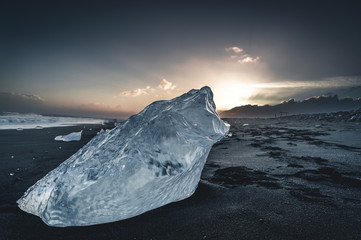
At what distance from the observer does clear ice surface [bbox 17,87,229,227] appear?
121cm

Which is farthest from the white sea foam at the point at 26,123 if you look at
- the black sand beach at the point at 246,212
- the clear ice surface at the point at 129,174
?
the clear ice surface at the point at 129,174

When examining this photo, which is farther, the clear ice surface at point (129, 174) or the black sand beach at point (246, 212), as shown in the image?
the clear ice surface at point (129, 174)

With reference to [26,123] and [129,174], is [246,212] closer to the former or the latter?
[129,174]

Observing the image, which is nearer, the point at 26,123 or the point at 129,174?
the point at 129,174

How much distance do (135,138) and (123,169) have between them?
0.83ft

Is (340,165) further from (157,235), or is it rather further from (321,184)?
(157,235)

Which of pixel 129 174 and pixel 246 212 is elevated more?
pixel 129 174

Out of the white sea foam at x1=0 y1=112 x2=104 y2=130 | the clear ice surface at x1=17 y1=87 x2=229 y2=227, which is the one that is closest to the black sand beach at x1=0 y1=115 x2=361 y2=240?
the clear ice surface at x1=17 y1=87 x2=229 y2=227

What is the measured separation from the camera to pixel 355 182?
170 cm

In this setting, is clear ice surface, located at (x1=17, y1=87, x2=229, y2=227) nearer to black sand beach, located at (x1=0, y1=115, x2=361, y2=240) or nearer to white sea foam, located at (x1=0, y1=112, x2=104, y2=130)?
black sand beach, located at (x1=0, y1=115, x2=361, y2=240)

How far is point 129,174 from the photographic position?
122cm

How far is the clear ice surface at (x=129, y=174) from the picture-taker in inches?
47.7

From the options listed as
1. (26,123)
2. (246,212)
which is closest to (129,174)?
(246,212)

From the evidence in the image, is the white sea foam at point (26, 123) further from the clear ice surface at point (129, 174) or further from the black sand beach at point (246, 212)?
the clear ice surface at point (129, 174)
